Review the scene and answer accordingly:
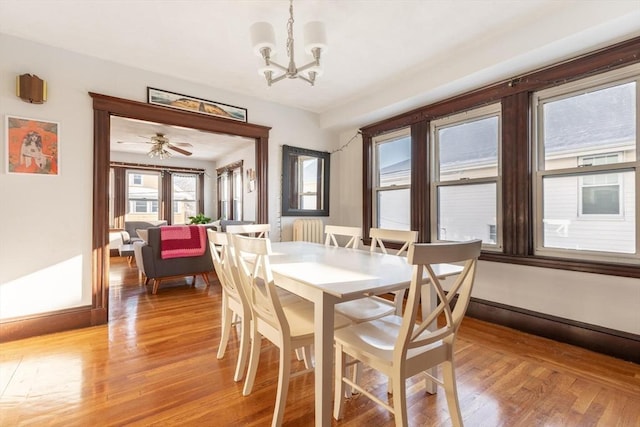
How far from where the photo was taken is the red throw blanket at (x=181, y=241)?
12.5 feet

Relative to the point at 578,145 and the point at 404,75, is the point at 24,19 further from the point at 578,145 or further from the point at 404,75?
the point at 578,145

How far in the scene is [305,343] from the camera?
1.47 m

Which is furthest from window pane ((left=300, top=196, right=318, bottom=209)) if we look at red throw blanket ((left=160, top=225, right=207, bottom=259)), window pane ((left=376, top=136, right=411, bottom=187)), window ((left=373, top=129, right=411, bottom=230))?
red throw blanket ((left=160, top=225, right=207, bottom=259))

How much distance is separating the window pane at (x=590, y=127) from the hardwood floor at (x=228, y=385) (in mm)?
1499

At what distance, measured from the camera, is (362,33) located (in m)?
2.39

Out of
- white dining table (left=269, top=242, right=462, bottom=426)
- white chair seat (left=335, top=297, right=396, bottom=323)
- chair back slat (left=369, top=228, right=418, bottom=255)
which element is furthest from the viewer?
chair back slat (left=369, top=228, right=418, bottom=255)

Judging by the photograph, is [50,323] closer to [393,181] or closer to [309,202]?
[309,202]

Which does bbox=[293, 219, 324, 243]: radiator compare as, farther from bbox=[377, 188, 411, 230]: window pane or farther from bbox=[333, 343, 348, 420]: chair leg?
bbox=[333, 343, 348, 420]: chair leg

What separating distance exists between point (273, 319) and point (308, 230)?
105 inches

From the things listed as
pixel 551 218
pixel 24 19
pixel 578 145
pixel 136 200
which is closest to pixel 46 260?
pixel 24 19

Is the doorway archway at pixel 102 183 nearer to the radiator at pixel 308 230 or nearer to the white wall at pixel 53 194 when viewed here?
the white wall at pixel 53 194

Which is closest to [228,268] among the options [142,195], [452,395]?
[452,395]

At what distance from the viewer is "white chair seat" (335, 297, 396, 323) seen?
158 cm

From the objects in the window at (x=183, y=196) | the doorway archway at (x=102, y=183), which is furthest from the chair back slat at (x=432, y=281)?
the window at (x=183, y=196)
